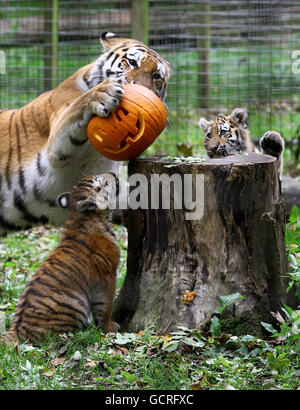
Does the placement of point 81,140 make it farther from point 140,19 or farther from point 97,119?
point 140,19

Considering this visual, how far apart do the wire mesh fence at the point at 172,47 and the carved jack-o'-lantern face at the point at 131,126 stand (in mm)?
4320

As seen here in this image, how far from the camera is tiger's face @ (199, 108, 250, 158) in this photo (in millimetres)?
5465

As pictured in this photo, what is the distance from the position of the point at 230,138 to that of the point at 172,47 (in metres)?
3.53

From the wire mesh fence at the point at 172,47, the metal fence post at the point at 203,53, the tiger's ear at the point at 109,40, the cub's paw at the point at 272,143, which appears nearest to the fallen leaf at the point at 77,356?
the cub's paw at the point at 272,143

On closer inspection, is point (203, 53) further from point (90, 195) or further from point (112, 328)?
point (112, 328)

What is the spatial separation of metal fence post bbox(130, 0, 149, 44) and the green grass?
15.1 feet

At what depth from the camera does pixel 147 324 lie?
418cm

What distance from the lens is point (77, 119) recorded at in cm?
455

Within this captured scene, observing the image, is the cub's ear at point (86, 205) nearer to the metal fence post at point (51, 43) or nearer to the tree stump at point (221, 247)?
the tree stump at point (221, 247)

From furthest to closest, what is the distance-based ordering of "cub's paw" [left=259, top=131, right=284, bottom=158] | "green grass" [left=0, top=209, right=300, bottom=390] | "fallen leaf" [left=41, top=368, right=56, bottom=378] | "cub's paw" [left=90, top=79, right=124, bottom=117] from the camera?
"cub's paw" [left=259, top=131, right=284, bottom=158]
"cub's paw" [left=90, top=79, right=124, bottom=117]
"fallen leaf" [left=41, top=368, right=56, bottom=378]
"green grass" [left=0, top=209, right=300, bottom=390]

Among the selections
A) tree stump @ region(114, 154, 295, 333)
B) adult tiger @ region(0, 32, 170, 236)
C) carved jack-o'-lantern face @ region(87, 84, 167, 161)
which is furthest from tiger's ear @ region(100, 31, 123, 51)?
tree stump @ region(114, 154, 295, 333)

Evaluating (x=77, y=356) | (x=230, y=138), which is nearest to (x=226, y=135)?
(x=230, y=138)

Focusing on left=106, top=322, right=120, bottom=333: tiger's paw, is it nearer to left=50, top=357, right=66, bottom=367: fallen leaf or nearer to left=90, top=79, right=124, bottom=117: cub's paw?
left=50, top=357, right=66, bottom=367: fallen leaf
